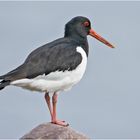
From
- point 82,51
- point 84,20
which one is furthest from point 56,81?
point 84,20

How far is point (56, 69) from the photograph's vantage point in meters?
15.3

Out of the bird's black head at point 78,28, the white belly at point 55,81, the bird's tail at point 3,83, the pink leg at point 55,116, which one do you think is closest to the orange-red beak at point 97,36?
the bird's black head at point 78,28

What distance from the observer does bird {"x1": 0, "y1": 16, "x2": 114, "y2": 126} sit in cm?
1488

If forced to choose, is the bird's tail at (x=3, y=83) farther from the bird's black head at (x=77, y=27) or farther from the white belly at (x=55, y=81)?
the bird's black head at (x=77, y=27)

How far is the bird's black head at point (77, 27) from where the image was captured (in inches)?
663

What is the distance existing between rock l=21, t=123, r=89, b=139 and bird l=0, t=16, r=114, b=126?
40.0 inches

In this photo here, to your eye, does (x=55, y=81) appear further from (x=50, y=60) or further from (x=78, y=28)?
(x=78, y=28)

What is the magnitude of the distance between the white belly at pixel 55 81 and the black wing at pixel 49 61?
96 mm

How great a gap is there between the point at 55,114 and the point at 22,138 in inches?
82.0

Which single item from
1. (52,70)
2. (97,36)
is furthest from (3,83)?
(97,36)

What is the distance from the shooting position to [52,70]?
15.2 m

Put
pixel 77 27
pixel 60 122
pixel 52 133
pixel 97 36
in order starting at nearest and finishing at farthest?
pixel 52 133 → pixel 60 122 → pixel 77 27 → pixel 97 36

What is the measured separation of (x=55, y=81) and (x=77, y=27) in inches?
85.1

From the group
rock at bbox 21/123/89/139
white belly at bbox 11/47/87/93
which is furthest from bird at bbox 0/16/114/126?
rock at bbox 21/123/89/139
